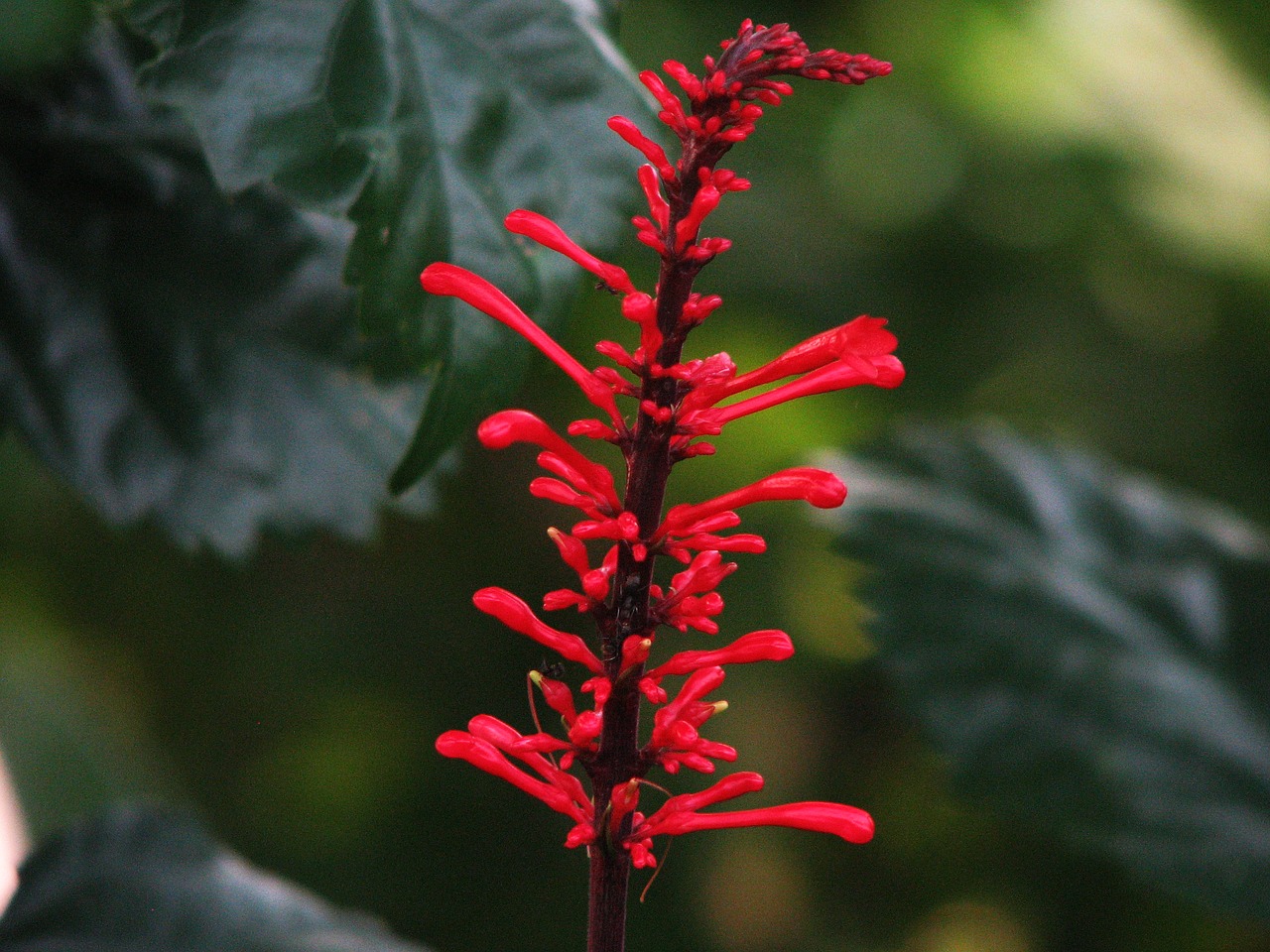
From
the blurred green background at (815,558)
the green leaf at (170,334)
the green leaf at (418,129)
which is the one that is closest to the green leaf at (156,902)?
the green leaf at (170,334)

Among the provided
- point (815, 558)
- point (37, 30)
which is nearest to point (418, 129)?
point (37, 30)

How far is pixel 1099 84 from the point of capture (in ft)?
4.12

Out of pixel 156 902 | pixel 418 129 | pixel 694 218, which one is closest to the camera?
pixel 694 218

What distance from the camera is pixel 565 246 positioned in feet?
0.85

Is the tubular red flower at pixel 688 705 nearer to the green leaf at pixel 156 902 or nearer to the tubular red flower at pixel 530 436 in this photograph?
the tubular red flower at pixel 530 436

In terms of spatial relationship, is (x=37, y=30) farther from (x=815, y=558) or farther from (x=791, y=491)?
(x=815, y=558)

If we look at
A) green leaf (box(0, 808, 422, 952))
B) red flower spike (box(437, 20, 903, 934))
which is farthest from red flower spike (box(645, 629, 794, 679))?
green leaf (box(0, 808, 422, 952))

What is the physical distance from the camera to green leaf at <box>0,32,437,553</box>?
21.0 inches

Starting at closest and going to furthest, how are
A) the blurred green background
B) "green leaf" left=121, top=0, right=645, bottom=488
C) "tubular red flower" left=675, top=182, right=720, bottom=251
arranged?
"tubular red flower" left=675, top=182, right=720, bottom=251 < "green leaf" left=121, top=0, right=645, bottom=488 < the blurred green background

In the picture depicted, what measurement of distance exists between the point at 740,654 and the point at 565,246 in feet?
0.32

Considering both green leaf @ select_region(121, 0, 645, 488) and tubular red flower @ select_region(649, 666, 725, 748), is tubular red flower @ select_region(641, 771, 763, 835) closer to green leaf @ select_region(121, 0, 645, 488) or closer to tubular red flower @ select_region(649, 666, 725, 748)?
tubular red flower @ select_region(649, 666, 725, 748)

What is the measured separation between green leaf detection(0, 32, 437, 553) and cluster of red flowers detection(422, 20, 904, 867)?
0.96 feet

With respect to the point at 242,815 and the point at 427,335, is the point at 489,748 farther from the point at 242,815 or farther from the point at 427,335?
the point at 242,815

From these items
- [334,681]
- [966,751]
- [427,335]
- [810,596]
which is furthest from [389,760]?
[427,335]
